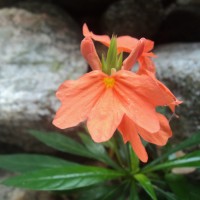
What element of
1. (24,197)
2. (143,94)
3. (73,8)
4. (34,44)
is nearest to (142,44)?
(143,94)

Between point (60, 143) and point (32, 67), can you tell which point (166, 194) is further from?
point (32, 67)

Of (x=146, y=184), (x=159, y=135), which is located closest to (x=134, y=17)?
(x=146, y=184)

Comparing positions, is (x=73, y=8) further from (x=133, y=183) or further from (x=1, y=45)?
(x=133, y=183)

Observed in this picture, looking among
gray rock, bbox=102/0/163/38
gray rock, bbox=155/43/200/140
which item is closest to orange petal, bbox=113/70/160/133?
gray rock, bbox=155/43/200/140

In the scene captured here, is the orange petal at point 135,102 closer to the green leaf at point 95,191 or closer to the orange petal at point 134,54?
the orange petal at point 134,54

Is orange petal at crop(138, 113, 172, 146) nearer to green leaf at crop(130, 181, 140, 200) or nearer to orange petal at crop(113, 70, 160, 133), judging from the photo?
orange petal at crop(113, 70, 160, 133)

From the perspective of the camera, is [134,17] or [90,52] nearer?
[90,52]
